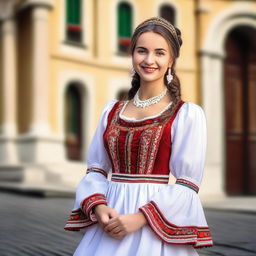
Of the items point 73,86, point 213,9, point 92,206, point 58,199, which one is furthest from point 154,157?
point 213,9

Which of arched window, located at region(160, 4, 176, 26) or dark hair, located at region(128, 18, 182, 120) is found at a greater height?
arched window, located at region(160, 4, 176, 26)

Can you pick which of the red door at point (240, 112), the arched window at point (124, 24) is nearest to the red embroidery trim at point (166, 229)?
the arched window at point (124, 24)

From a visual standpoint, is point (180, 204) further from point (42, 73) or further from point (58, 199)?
point (42, 73)

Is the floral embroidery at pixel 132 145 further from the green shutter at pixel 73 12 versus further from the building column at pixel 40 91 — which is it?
the green shutter at pixel 73 12

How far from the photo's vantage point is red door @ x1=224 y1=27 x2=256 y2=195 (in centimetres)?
2042

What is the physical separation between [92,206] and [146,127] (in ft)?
1.38

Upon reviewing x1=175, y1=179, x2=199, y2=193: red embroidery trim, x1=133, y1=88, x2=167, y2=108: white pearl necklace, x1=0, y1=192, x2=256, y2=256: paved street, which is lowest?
x1=0, y1=192, x2=256, y2=256: paved street

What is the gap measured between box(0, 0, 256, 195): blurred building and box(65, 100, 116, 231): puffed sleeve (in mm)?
11698

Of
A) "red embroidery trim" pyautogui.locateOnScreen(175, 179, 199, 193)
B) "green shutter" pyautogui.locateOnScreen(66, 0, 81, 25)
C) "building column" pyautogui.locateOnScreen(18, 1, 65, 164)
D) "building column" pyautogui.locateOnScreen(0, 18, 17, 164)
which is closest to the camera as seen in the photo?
"red embroidery trim" pyautogui.locateOnScreen(175, 179, 199, 193)

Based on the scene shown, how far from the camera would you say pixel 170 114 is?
2.57m

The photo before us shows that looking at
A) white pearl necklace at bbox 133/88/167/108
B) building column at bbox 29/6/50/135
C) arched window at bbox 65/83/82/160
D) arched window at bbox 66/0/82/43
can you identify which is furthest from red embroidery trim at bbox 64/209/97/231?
arched window at bbox 66/0/82/43

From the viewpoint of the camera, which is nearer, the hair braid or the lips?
the lips

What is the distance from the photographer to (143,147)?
255cm

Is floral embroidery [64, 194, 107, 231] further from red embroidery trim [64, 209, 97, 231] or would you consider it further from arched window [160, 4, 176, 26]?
arched window [160, 4, 176, 26]
